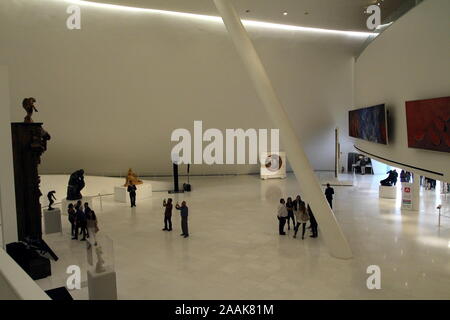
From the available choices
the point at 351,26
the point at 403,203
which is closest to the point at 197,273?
the point at 403,203

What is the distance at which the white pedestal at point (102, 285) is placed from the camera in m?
7.13

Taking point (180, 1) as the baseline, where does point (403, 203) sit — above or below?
below

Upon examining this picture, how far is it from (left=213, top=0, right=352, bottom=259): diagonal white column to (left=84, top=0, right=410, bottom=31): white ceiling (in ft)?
30.3

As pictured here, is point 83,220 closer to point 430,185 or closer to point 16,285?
point 16,285

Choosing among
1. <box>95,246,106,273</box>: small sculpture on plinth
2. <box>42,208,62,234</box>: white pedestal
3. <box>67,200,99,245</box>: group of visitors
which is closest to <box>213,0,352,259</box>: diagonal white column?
<box>95,246,106,273</box>: small sculpture on plinth

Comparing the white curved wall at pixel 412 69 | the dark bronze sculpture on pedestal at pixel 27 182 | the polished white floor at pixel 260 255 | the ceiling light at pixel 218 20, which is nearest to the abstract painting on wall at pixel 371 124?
the white curved wall at pixel 412 69

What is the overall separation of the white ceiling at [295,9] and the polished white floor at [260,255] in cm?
1090

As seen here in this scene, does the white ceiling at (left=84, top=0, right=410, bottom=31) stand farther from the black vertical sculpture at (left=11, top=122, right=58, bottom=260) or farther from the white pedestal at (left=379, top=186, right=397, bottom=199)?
the black vertical sculpture at (left=11, top=122, right=58, bottom=260)

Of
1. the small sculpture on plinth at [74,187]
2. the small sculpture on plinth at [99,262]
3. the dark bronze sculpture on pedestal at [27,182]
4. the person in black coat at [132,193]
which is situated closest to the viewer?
the small sculpture on plinth at [99,262]

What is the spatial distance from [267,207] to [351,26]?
14933 mm

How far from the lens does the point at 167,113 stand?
2255 centimetres

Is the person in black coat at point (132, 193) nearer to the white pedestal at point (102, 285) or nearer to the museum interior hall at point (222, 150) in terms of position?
the museum interior hall at point (222, 150)

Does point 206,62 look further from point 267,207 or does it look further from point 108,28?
point 267,207

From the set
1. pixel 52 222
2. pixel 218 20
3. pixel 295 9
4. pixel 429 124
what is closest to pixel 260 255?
pixel 429 124
